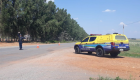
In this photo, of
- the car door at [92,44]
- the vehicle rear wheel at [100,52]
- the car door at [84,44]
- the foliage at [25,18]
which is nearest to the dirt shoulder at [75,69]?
the vehicle rear wheel at [100,52]

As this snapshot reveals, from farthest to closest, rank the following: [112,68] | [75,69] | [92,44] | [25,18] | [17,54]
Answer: [25,18] → [17,54] → [92,44] → [112,68] → [75,69]

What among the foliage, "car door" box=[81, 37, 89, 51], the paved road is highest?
the foliage

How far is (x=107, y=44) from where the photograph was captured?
12.5 metres

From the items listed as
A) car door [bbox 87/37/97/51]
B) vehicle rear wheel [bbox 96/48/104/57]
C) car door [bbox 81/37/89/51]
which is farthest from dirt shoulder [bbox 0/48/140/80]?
car door [bbox 81/37/89/51]

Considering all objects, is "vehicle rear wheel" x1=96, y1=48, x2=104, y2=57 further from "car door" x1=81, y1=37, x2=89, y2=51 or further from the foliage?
the foliage

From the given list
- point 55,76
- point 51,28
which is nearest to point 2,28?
point 51,28

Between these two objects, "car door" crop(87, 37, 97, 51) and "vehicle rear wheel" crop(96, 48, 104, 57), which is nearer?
"vehicle rear wheel" crop(96, 48, 104, 57)

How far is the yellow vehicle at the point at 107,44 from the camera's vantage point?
1216 cm

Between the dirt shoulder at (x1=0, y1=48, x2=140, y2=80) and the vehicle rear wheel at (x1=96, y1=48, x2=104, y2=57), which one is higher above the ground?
the vehicle rear wheel at (x1=96, y1=48, x2=104, y2=57)

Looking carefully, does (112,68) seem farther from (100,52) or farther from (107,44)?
(100,52)

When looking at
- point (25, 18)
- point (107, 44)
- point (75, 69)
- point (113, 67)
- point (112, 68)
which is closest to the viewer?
point (75, 69)

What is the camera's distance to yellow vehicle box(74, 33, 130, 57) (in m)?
12.2

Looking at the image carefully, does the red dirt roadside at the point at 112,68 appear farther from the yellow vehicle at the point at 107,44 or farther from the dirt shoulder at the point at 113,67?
the yellow vehicle at the point at 107,44

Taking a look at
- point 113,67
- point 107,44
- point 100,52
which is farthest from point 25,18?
point 113,67
